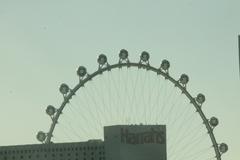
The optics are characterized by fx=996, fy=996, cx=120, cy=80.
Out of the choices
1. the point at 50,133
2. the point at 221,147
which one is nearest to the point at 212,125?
the point at 221,147

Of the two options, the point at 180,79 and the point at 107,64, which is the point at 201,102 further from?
the point at 107,64

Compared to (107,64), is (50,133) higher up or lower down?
lower down

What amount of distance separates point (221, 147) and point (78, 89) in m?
31.5

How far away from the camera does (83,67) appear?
183375mm

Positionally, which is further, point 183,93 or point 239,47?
point 183,93

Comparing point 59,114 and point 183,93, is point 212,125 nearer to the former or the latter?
point 183,93

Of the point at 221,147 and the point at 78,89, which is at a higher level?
the point at 78,89

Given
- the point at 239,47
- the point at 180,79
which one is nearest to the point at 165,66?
the point at 180,79

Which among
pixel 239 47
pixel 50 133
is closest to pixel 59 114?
pixel 50 133

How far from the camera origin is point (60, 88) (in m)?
184

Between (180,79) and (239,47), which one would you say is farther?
(180,79)

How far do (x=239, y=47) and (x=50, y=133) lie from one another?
146ft

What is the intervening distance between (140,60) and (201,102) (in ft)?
49.6

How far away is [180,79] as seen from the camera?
189 metres
